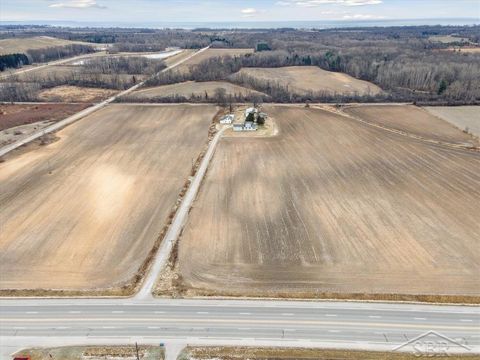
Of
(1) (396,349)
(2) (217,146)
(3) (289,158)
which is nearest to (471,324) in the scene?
(1) (396,349)

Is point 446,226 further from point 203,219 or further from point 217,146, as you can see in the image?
point 217,146

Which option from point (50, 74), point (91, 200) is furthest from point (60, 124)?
point (50, 74)

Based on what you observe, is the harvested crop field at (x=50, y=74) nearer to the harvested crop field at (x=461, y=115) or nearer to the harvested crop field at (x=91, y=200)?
the harvested crop field at (x=91, y=200)

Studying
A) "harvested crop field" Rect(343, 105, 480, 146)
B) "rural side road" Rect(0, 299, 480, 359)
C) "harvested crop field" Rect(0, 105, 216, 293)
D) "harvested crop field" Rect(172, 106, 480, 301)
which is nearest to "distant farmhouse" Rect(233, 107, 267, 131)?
"harvested crop field" Rect(0, 105, 216, 293)

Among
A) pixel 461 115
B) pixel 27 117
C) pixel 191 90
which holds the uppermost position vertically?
pixel 191 90

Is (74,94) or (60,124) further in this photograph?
(74,94)

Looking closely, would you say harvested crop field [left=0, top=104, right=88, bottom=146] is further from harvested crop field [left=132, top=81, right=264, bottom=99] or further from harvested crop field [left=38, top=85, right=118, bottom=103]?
harvested crop field [left=132, top=81, right=264, bottom=99]

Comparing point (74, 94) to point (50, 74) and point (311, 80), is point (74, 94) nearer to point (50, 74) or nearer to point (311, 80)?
point (50, 74)
